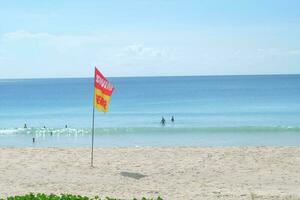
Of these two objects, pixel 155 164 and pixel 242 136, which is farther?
pixel 242 136

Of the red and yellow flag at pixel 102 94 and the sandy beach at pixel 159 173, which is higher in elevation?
the red and yellow flag at pixel 102 94

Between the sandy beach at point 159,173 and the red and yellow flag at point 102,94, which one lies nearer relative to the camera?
the sandy beach at point 159,173

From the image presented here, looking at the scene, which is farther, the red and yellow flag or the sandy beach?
the red and yellow flag

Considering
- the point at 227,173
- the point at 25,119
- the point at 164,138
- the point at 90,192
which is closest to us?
the point at 90,192

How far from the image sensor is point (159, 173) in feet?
59.4

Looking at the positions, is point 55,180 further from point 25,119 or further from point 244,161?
point 25,119

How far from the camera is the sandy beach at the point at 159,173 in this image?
15.1m

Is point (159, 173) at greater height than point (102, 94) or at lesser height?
lesser

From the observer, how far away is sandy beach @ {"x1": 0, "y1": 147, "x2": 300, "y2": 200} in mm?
15062

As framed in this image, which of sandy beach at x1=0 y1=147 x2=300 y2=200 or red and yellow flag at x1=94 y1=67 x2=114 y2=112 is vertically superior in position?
red and yellow flag at x1=94 y1=67 x2=114 y2=112

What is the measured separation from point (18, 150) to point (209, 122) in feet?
96.0

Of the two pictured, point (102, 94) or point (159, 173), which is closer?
point (102, 94)

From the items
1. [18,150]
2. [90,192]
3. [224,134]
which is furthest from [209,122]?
[90,192]

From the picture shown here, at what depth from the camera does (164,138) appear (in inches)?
1465
